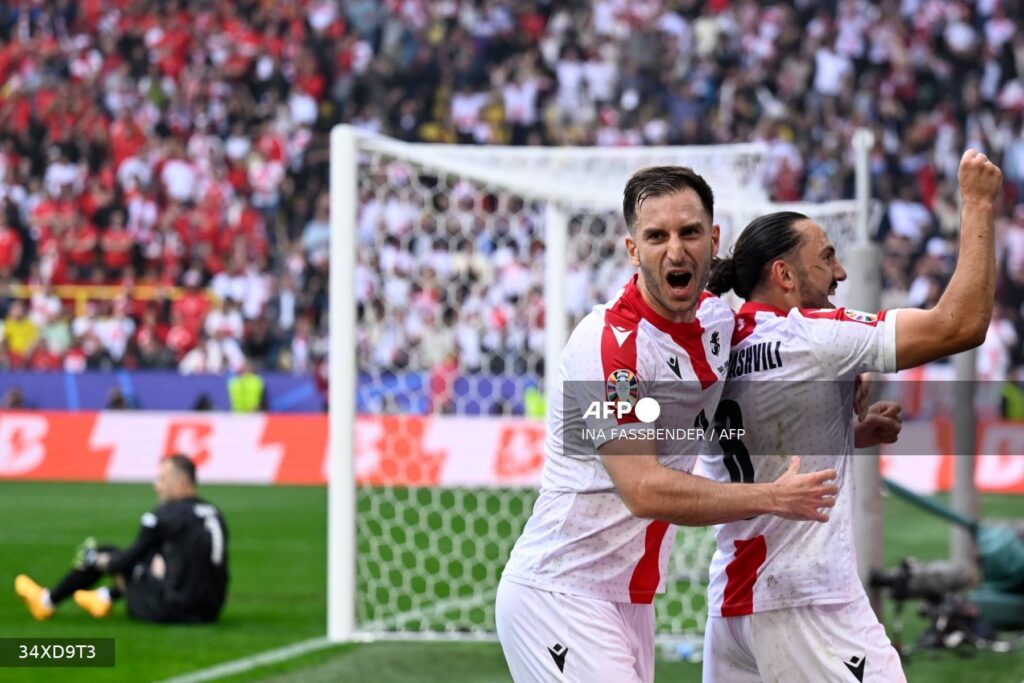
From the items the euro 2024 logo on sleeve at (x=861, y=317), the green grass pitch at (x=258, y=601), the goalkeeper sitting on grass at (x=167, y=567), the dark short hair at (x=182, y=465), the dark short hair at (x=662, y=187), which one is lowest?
the green grass pitch at (x=258, y=601)

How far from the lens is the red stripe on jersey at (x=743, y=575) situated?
436 cm

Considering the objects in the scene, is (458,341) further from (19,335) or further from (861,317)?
(861,317)

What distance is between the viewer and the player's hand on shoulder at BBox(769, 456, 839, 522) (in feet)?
12.4

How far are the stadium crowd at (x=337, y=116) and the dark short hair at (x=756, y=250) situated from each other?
16.3 m

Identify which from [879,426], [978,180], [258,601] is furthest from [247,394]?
[978,180]

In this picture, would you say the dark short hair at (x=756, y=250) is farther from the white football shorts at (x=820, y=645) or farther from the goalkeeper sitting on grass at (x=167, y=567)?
the goalkeeper sitting on grass at (x=167, y=567)

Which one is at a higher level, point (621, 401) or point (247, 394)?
point (621, 401)

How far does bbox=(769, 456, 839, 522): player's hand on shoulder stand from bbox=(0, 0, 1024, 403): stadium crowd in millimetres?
17142

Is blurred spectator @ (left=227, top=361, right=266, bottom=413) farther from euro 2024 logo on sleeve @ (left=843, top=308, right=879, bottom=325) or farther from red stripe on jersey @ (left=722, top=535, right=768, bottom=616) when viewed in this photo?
euro 2024 logo on sleeve @ (left=843, top=308, right=879, bottom=325)

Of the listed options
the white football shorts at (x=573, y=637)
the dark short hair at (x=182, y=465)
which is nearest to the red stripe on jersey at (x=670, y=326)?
the white football shorts at (x=573, y=637)

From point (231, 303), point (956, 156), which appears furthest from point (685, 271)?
point (956, 156)

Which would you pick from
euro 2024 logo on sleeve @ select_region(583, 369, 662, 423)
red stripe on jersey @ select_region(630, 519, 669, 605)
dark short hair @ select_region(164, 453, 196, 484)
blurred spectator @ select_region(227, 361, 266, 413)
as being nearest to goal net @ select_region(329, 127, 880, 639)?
dark short hair @ select_region(164, 453, 196, 484)

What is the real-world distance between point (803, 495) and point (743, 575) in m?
0.66

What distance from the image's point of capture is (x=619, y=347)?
3996 millimetres
